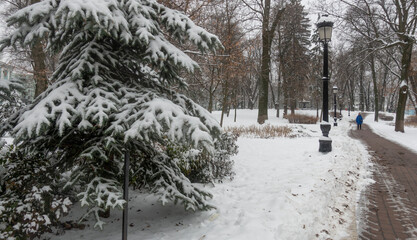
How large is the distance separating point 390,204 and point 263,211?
2855 mm

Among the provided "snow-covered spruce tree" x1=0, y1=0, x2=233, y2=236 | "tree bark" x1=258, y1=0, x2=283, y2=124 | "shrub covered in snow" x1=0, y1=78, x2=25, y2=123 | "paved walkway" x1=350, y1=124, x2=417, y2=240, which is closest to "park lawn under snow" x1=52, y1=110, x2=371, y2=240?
"paved walkway" x1=350, y1=124, x2=417, y2=240

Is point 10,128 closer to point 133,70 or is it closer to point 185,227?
point 133,70

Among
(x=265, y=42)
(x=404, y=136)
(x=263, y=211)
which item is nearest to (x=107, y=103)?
(x=263, y=211)

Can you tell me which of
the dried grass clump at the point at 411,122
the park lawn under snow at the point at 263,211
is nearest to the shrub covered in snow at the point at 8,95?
the park lawn under snow at the point at 263,211

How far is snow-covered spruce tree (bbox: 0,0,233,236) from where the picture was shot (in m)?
2.73

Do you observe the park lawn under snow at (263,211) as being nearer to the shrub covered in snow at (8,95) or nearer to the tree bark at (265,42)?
the shrub covered in snow at (8,95)

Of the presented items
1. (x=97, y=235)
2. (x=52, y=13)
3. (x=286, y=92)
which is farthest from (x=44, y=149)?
(x=286, y=92)

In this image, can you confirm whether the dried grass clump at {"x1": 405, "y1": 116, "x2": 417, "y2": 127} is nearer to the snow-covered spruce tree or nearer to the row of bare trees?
the row of bare trees

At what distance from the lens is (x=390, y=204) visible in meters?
5.19

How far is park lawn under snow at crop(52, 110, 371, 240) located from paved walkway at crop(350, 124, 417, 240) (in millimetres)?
229

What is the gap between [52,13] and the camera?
292 cm

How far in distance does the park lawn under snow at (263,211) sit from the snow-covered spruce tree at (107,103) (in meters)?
0.54

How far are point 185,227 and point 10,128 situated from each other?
2.75 metres

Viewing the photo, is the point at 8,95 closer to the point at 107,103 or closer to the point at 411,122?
the point at 107,103
